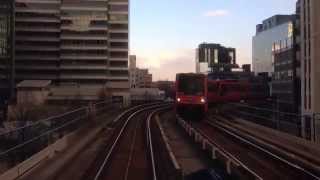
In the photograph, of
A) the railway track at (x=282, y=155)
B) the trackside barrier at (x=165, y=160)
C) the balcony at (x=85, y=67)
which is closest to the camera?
the trackside barrier at (x=165, y=160)

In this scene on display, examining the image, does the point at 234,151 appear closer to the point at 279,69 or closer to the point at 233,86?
the point at 233,86

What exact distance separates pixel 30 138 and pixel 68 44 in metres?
158

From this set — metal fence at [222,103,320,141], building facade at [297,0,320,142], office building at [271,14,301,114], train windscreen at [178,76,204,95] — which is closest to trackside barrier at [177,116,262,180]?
metal fence at [222,103,320,141]

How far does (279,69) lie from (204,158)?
9299cm

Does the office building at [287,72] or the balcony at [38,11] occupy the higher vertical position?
the balcony at [38,11]

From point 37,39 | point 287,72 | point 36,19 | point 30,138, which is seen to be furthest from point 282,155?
point 36,19

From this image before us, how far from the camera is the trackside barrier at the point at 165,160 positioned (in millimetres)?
21375

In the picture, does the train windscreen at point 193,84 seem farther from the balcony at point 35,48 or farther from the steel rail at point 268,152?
the balcony at point 35,48

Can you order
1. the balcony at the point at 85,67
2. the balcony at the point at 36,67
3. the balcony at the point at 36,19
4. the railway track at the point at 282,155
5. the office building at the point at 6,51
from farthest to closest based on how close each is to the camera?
the balcony at the point at 36,19, the balcony at the point at 85,67, the balcony at the point at 36,67, the office building at the point at 6,51, the railway track at the point at 282,155

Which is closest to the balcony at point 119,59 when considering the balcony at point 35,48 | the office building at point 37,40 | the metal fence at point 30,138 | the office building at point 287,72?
the office building at point 37,40

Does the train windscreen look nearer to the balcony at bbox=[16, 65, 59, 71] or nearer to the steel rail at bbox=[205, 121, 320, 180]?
the steel rail at bbox=[205, 121, 320, 180]

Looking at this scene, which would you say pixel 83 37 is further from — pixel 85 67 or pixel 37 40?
pixel 37 40

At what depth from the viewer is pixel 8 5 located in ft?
505

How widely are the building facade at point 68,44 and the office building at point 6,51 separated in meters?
19.7
